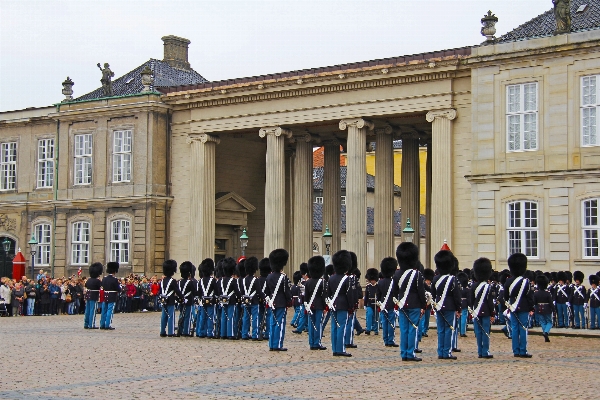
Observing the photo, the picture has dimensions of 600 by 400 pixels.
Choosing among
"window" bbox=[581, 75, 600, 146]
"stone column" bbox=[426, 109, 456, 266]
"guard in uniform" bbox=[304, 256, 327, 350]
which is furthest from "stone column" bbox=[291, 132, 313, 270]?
"guard in uniform" bbox=[304, 256, 327, 350]

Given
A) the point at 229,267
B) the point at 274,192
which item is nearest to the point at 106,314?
the point at 229,267

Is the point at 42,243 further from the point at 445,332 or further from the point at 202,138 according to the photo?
the point at 445,332

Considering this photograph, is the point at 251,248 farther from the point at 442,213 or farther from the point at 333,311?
the point at 333,311

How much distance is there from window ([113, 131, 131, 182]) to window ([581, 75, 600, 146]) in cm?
1982

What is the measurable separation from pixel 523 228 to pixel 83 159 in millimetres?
21084

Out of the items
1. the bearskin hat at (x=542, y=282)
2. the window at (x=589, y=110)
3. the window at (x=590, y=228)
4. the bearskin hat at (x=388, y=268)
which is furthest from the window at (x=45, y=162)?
the bearskin hat at (x=388, y=268)

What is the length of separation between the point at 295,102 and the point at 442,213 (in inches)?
314

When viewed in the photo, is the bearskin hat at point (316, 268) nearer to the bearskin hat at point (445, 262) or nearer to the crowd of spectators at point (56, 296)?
the bearskin hat at point (445, 262)

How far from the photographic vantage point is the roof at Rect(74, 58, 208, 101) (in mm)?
47062

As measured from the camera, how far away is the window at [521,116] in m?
33.5

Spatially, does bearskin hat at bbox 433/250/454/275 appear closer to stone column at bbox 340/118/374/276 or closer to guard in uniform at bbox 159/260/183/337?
guard in uniform at bbox 159/260/183/337

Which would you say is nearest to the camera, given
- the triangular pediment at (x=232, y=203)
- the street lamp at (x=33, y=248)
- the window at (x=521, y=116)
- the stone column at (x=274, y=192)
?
the window at (x=521, y=116)

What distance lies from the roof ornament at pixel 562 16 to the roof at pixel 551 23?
25 cm

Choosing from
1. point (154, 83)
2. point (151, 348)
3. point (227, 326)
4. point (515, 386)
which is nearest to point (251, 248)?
point (154, 83)
